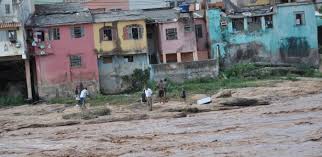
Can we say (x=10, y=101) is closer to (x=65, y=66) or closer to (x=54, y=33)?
(x=65, y=66)

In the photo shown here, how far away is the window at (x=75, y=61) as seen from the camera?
2067 inches

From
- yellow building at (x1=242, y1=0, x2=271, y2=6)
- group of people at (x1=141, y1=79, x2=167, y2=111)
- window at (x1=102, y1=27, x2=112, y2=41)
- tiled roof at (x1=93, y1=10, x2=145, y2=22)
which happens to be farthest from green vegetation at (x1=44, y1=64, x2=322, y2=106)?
yellow building at (x1=242, y1=0, x2=271, y2=6)

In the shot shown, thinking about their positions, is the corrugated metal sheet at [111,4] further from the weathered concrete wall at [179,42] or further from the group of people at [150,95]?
the group of people at [150,95]

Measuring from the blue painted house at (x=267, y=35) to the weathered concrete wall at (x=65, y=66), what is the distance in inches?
412

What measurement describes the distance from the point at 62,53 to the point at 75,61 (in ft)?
4.03

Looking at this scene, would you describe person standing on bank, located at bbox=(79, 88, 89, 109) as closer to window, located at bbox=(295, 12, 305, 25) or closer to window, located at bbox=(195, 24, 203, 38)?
window, located at bbox=(195, 24, 203, 38)

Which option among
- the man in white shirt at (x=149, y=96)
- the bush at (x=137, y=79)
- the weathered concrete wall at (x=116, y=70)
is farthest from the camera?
the weathered concrete wall at (x=116, y=70)

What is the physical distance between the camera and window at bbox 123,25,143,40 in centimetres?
5284

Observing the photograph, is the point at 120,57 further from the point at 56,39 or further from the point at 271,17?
the point at 271,17

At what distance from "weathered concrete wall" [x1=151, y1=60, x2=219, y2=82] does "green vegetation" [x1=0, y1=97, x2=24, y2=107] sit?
35.3ft

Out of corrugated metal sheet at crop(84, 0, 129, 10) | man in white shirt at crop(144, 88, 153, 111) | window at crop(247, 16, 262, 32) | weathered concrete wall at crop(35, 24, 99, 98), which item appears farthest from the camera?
corrugated metal sheet at crop(84, 0, 129, 10)

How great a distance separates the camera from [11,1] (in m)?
50.4

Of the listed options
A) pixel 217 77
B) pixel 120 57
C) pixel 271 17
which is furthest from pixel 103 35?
pixel 271 17

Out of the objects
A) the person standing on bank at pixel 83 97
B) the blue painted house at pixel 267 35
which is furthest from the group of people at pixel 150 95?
the blue painted house at pixel 267 35
